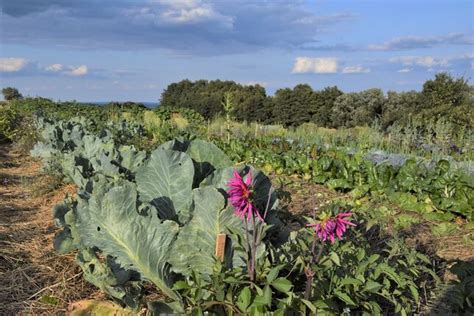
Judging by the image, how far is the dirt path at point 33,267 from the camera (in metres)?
3.04

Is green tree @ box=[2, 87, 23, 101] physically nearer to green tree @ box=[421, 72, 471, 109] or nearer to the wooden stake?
green tree @ box=[421, 72, 471, 109]

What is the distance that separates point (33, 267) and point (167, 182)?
151cm

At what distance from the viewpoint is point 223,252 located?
240 cm

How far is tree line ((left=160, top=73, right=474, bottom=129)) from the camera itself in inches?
1125

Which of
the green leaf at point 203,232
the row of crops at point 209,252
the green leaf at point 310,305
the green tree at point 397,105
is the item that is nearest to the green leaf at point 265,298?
the row of crops at point 209,252

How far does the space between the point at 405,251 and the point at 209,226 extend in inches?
54.5

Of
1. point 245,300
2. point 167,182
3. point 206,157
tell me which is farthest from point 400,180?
point 245,300

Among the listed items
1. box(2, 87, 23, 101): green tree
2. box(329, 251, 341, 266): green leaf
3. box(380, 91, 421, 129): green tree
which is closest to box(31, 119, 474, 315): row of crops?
box(329, 251, 341, 266): green leaf

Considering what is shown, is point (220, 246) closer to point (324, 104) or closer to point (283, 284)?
point (283, 284)

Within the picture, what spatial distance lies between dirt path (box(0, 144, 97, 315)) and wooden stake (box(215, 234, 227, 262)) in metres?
1.21

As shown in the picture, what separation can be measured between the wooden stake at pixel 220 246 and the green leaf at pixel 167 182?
381 mm

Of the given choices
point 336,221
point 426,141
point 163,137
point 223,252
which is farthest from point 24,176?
point 426,141

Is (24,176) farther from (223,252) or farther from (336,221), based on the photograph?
(336,221)

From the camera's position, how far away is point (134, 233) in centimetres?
258
